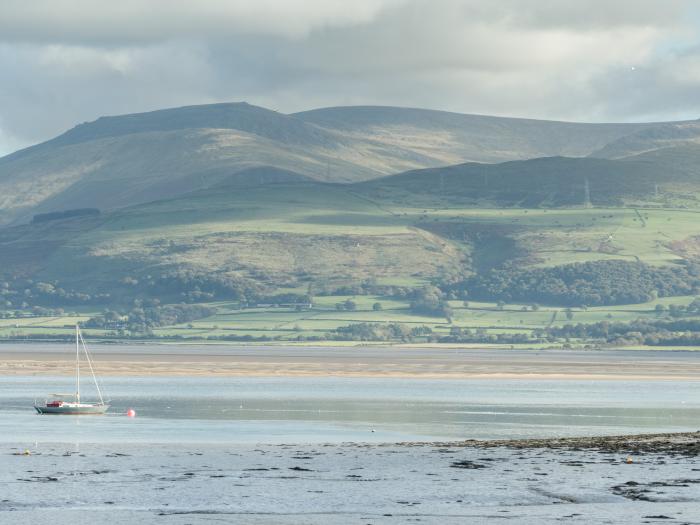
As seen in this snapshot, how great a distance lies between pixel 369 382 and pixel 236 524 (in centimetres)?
8818

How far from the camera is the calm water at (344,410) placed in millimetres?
67875

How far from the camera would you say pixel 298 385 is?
118 metres

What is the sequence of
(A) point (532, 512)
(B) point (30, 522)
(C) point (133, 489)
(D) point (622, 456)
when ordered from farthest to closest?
(D) point (622, 456), (C) point (133, 489), (A) point (532, 512), (B) point (30, 522)

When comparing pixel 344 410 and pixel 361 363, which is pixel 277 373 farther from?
pixel 344 410

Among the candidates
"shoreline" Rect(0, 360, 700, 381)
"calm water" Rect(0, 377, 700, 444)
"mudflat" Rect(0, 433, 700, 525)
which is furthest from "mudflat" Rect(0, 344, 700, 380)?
"mudflat" Rect(0, 433, 700, 525)

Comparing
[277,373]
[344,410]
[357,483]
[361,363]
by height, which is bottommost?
[361,363]

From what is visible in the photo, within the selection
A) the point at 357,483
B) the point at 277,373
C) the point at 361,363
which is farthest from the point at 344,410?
the point at 361,363

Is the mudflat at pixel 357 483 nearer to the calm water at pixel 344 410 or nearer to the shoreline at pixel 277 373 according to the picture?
the calm water at pixel 344 410

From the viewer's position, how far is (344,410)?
85375 millimetres

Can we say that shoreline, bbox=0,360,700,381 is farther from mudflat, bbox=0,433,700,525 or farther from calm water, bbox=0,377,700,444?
mudflat, bbox=0,433,700,525

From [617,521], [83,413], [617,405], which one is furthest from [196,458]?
[617,405]

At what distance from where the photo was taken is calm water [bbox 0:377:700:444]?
223 feet

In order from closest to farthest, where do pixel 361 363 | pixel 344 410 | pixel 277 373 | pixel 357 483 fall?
1. pixel 357 483
2. pixel 344 410
3. pixel 277 373
4. pixel 361 363

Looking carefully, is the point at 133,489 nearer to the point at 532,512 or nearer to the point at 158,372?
the point at 532,512
